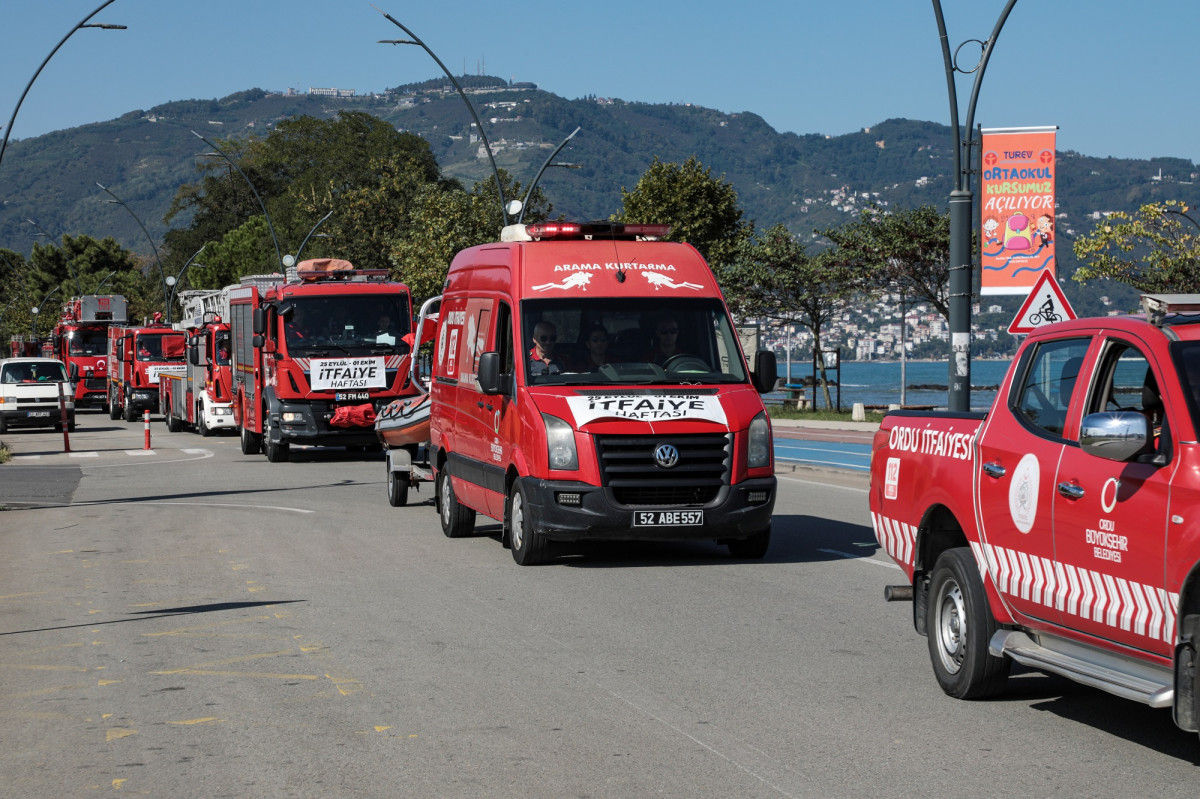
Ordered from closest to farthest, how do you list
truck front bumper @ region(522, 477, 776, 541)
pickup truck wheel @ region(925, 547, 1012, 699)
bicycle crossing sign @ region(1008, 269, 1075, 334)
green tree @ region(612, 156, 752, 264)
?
pickup truck wheel @ region(925, 547, 1012, 699), truck front bumper @ region(522, 477, 776, 541), bicycle crossing sign @ region(1008, 269, 1075, 334), green tree @ region(612, 156, 752, 264)

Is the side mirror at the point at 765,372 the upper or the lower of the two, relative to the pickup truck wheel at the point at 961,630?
upper

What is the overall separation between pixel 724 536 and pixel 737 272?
40449 millimetres

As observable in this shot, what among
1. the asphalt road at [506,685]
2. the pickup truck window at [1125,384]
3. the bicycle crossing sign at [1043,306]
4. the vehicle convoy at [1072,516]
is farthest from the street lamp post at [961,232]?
the pickup truck window at [1125,384]

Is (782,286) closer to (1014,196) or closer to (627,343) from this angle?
(1014,196)

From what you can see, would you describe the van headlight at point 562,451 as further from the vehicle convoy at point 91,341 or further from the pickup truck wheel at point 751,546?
the vehicle convoy at point 91,341

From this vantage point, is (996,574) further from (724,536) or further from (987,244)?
(987,244)

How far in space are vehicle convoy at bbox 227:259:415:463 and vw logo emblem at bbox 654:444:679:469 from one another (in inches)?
523

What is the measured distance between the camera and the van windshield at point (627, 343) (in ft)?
41.2

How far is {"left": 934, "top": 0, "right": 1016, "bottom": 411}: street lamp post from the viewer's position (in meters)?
19.5

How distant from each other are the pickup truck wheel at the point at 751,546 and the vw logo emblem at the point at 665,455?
1221mm

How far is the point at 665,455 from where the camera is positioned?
38.8 feet

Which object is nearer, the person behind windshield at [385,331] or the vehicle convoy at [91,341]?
the person behind windshield at [385,331]

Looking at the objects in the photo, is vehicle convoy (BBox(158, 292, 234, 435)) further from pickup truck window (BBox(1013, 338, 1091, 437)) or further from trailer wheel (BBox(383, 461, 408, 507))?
pickup truck window (BBox(1013, 338, 1091, 437))

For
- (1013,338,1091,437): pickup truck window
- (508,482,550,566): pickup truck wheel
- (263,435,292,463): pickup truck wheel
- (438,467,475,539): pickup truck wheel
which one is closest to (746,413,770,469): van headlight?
(508,482,550,566): pickup truck wheel
